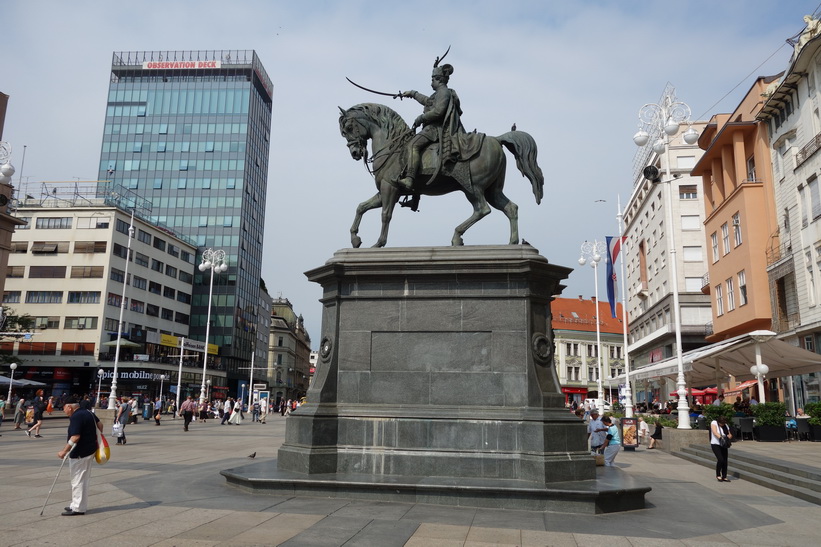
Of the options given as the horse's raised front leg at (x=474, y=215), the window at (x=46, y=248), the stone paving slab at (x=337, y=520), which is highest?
the window at (x=46, y=248)

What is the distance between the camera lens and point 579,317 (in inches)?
4072

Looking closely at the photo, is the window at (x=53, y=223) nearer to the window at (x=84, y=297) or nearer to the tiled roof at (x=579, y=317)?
the window at (x=84, y=297)

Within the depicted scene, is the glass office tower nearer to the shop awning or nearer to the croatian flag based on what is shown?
the croatian flag

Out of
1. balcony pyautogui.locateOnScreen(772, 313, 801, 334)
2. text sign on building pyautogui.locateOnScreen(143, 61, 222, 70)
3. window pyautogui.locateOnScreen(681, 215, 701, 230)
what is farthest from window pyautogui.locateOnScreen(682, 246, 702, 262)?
text sign on building pyautogui.locateOnScreen(143, 61, 222, 70)

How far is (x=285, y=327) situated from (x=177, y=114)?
4792 centimetres

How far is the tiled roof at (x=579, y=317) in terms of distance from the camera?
9994 cm

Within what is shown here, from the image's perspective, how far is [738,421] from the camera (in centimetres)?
2406

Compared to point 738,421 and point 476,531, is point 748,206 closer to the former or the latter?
point 738,421

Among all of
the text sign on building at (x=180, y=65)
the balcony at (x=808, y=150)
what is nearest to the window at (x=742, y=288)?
the balcony at (x=808, y=150)

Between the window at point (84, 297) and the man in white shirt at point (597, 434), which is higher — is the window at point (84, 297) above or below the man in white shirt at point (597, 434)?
above

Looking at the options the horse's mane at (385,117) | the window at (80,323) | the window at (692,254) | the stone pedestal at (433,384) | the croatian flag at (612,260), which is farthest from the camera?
the window at (80,323)

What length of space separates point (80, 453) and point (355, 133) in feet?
25.9

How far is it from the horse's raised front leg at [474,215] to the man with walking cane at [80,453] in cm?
706

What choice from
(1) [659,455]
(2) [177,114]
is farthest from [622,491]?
(2) [177,114]
